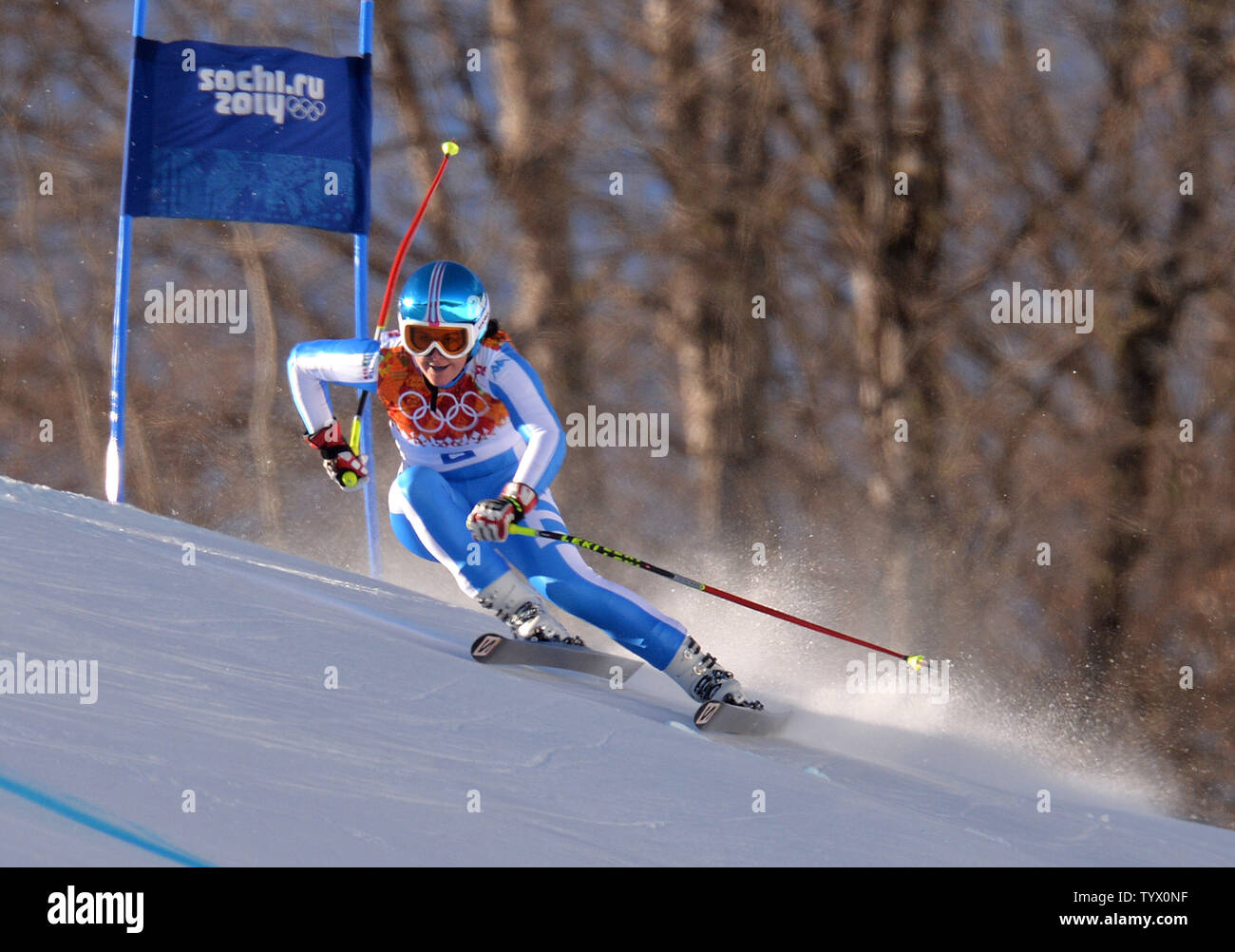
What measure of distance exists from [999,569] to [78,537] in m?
11.5

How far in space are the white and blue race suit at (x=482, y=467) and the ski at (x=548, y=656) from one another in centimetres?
11

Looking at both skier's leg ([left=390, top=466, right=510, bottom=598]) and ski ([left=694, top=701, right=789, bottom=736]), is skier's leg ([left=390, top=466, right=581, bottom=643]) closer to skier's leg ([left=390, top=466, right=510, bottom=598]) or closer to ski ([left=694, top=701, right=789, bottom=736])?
skier's leg ([left=390, top=466, right=510, bottom=598])

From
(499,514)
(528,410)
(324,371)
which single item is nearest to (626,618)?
(499,514)

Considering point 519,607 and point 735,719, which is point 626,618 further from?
point 735,719

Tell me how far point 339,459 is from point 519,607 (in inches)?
27.3

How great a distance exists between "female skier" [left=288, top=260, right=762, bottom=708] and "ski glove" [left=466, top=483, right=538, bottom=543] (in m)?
0.04

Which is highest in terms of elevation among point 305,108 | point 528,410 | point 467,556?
point 305,108

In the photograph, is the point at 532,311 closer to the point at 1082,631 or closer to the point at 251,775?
the point at 1082,631

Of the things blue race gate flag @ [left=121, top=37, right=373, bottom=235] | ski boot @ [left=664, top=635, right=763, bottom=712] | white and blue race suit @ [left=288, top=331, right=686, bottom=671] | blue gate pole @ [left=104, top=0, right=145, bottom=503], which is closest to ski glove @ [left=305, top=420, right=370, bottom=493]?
white and blue race suit @ [left=288, top=331, right=686, bottom=671]

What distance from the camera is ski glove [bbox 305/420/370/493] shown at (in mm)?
4410

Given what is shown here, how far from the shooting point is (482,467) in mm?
4457

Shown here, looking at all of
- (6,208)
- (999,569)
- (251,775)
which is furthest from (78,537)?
(6,208)

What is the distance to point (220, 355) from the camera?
16.9 metres

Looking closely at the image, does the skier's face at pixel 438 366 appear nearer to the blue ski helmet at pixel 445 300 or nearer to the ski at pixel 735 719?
the blue ski helmet at pixel 445 300
